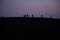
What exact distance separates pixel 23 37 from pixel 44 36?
2.53 feet

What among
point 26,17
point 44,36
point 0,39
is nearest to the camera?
point 0,39

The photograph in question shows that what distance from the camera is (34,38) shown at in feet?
12.7

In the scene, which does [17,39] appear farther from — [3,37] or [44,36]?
[44,36]

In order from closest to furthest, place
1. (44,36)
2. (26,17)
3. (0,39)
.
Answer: (0,39)
(44,36)
(26,17)

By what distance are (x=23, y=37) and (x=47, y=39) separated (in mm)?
859

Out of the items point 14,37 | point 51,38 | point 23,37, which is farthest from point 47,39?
point 14,37

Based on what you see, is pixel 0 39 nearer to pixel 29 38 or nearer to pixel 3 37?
pixel 3 37

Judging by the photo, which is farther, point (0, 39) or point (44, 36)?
point (44, 36)

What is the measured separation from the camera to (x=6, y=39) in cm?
372

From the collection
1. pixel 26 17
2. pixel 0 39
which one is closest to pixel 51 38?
pixel 0 39

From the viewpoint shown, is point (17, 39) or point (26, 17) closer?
point (17, 39)

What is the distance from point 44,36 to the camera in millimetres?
3963

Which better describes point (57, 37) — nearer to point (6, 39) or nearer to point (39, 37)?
point (39, 37)

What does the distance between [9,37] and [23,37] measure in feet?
1.65
